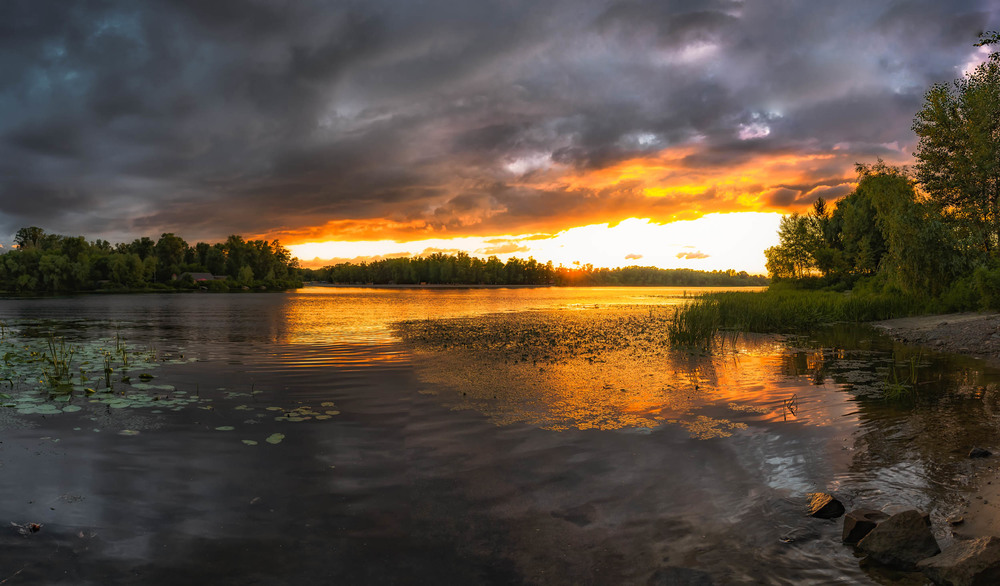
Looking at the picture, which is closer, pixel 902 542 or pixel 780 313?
pixel 902 542

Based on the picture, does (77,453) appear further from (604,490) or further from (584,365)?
(584,365)

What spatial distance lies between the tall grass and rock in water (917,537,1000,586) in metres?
21.7

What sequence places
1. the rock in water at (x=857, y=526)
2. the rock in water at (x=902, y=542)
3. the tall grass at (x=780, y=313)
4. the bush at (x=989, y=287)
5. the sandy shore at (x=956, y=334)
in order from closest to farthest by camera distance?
the rock in water at (x=902, y=542) → the rock in water at (x=857, y=526) → the sandy shore at (x=956, y=334) → the tall grass at (x=780, y=313) → the bush at (x=989, y=287)

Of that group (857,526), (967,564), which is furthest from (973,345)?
(967,564)

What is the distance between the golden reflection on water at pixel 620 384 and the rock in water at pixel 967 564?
212 inches

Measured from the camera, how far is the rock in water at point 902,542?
16.7 ft

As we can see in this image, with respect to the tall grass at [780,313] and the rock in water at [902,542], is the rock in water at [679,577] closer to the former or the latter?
the rock in water at [902,542]

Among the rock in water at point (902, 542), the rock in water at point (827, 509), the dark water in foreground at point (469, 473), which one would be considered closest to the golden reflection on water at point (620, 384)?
the dark water in foreground at point (469, 473)

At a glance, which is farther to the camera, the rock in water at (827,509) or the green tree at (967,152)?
the green tree at (967,152)

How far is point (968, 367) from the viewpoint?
58.6ft

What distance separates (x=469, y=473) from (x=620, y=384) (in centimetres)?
866

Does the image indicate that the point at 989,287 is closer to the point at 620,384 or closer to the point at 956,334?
the point at 956,334

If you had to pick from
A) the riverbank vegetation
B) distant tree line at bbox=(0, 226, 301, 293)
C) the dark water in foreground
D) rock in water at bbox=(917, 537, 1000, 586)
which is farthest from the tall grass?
distant tree line at bbox=(0, 226, 301, 293)

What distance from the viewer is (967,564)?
451 cm
